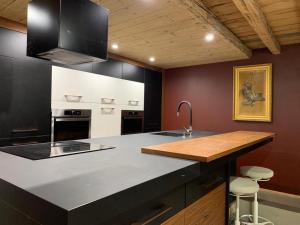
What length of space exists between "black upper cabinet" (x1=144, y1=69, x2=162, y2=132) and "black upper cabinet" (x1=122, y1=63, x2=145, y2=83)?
0.16 metres

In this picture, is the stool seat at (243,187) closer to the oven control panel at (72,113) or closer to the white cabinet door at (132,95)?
the oven control panel at (72,113)

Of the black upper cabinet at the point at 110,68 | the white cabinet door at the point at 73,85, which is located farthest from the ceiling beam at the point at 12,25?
the black upper cabinet at the point at 110,68

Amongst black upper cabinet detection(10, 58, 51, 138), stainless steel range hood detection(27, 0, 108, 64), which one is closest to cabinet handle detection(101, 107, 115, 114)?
black upper cabinet detection(10, 58, 51, 138)

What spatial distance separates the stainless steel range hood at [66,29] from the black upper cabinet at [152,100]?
2.89 metres

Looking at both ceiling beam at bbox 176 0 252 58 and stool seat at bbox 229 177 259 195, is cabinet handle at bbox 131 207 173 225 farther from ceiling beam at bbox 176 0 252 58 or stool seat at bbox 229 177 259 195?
ceiling beam at bbox 176 0 252 58

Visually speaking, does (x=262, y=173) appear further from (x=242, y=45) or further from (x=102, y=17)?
(x=102, y=17)

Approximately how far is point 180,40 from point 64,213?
288cm

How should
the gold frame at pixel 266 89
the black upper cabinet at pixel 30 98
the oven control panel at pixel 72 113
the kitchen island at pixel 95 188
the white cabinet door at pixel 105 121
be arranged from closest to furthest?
the kitchen island at pixel 95 188 → the black upper cabinet at pixel 30 98 → the oven control panel at pixel 72 113 → the white cabinet door at pixel 105 121 → the gold frame at pixel 266 89

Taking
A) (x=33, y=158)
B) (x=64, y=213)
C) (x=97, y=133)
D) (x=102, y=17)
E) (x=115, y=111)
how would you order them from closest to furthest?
(x=64, y=213), (x=33, y=158), (x=102, y=17), (x=97, y=133), (x=115, y=111)

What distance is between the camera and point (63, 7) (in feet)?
4.51

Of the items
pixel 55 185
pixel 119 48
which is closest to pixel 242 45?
pixel 119 48

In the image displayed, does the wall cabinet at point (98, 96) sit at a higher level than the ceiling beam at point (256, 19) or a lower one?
lower

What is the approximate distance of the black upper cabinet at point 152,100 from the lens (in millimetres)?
4531

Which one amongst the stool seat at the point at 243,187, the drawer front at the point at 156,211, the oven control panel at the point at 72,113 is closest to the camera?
the drawer front at the point at 156,211
